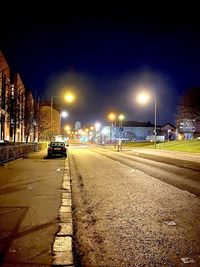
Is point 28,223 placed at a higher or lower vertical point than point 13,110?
lower

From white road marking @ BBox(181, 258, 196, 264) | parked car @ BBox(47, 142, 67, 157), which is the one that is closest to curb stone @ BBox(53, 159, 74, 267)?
white road marking @ BBox(181, 258, 196, 264)

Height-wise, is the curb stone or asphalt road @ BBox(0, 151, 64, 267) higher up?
asphalt road @ BBox(0, 151, 64, 267)

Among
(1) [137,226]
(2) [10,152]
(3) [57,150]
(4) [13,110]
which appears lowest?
(1) [137,226]

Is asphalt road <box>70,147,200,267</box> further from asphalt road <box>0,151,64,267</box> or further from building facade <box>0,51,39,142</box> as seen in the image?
building facade <box>0,51,39,142</box>

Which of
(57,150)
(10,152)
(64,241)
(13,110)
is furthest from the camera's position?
(57,150)

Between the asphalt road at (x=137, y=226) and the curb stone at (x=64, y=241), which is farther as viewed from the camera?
the asphalt road at (x=137, y=226)

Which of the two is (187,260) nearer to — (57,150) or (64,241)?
(64,241)

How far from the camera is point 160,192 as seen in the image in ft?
34.6

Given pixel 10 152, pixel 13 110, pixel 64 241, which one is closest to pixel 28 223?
pixel 64 241

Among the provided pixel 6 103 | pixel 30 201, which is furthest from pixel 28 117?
pixel 30 201

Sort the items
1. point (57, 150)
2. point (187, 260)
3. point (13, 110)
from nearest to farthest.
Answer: point (187, 260)
point (13, 110)
point (57, 150)

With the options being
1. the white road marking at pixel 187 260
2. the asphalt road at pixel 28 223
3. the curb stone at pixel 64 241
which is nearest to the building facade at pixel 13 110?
the asphalt road at pixel 28 223

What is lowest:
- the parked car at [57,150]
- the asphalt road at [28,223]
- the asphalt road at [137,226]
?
the asphalt road at [137,226]

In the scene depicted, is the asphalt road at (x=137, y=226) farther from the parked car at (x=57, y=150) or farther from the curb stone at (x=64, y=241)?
the parked car at (x=57, y=150)
